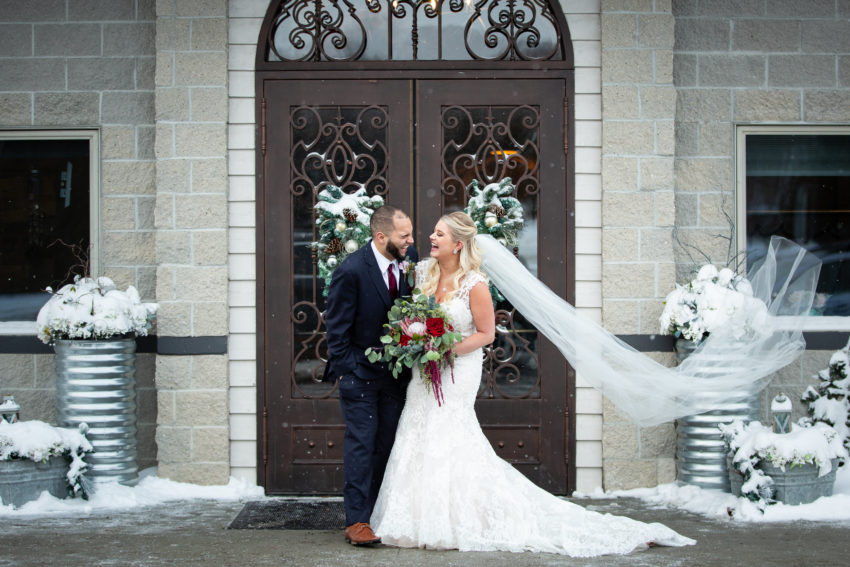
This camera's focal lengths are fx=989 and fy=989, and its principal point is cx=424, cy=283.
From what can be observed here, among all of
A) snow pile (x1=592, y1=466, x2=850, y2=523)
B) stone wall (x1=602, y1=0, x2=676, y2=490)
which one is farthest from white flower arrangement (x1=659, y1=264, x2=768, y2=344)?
snow pile (x1=592, y1=466, x2=850, y2=523)

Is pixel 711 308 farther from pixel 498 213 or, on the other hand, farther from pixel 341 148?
pixel 341 148

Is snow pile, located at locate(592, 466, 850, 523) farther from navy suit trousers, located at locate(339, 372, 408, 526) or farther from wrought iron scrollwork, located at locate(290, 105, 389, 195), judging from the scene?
wrought iron scrollwork, located at locate(290, 105, 389, 195)

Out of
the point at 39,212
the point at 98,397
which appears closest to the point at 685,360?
the point at 98,397

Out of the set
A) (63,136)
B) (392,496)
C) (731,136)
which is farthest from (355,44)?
(392,496)

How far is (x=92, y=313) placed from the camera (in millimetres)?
6555

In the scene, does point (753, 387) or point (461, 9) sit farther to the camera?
point (461, 9)

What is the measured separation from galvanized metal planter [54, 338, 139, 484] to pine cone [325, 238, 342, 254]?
150 centimetres

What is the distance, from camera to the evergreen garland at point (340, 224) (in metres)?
6.59

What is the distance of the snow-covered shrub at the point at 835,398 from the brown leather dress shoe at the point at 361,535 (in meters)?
3.16

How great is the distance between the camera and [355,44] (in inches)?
275

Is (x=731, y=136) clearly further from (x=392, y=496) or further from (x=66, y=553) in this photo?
(x=66, y=553)

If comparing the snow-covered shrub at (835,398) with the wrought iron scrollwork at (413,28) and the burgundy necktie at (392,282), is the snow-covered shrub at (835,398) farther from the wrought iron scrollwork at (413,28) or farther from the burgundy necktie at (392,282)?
the burgundy necktie at (392,282)

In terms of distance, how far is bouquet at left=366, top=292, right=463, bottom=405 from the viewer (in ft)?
17.5

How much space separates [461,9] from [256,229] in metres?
2.12
